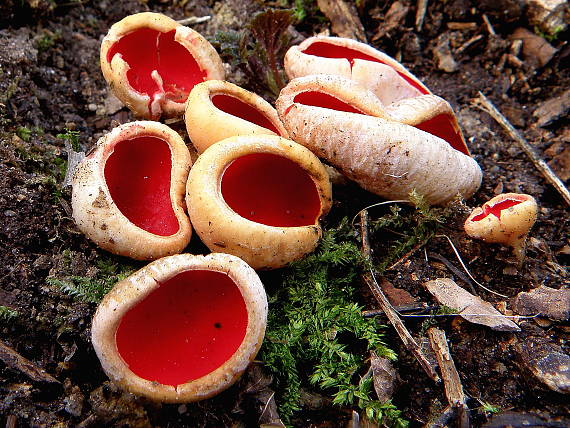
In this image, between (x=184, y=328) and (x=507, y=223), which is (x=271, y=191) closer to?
(x=184, y=328)

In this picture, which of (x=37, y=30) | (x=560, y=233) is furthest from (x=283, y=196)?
(x=37, y=30)

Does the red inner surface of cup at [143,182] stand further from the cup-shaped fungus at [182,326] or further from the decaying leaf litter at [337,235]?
the cup-shaped fungus at [182,326]

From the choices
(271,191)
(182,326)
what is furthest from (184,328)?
(271,191)

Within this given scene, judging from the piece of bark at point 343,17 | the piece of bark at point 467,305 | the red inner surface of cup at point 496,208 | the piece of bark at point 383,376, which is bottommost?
the piece of bark at point 383,376

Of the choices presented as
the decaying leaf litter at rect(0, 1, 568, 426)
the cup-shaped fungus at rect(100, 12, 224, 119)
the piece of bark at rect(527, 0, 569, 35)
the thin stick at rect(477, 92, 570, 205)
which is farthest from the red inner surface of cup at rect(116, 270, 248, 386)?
the piece of bark at rect(527, 0, 569, 35)

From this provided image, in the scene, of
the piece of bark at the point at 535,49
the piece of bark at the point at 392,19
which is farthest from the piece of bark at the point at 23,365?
the piece of bark at the point at 535,49

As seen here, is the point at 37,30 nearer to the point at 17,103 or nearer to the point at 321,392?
the point at 17,103
